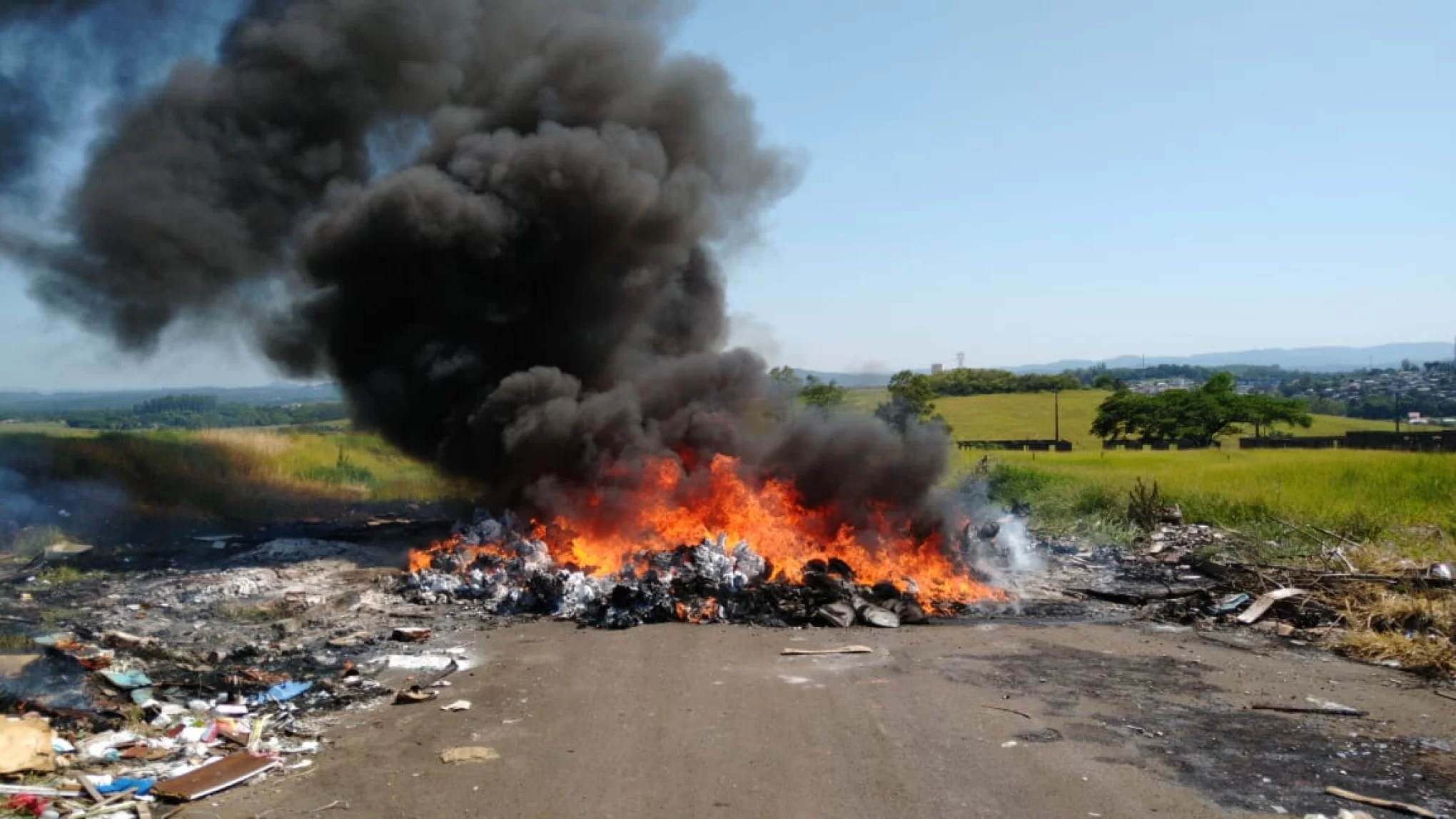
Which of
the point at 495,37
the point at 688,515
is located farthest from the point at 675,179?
the point at 688,515

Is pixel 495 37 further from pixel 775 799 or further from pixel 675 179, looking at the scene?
pixel 775 799

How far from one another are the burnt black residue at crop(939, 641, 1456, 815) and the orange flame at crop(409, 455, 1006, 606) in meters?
4.07

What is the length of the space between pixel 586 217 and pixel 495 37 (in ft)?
23.4

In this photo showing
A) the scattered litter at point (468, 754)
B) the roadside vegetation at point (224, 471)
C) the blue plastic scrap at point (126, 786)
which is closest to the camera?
the blue plastic scrap at point (126, 786)

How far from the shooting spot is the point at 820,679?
33.7 feet

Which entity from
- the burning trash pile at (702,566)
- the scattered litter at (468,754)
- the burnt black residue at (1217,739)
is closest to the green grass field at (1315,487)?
the burning trash pile at (702,566)

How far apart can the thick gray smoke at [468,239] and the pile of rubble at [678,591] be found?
2365 mm

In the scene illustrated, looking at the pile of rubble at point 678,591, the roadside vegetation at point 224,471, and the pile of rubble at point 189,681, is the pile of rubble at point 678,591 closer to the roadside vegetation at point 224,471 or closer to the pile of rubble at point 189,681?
the pile of rubble at point 189,681

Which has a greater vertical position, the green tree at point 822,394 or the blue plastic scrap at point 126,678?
the green tree at point 822,394

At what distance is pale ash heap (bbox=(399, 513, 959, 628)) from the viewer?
43.5 feet

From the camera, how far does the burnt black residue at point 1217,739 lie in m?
7.13

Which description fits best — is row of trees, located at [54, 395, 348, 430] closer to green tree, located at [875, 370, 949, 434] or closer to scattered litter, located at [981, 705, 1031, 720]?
green tree, located at [875, 370, 949, 434]

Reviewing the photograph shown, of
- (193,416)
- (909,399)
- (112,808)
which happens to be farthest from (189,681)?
(909,399)

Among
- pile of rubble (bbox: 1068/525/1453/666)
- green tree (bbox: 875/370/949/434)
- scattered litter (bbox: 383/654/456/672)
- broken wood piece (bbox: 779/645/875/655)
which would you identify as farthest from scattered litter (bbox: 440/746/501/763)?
green tree (bbox: 875/370/949/434)
